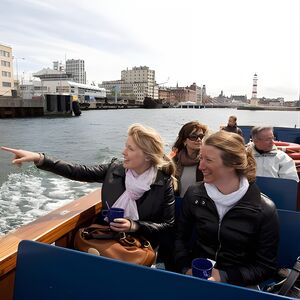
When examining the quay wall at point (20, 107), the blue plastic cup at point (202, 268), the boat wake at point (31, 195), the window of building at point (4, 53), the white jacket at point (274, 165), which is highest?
the window of building at point (4, 53)

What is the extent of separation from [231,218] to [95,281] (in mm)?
863

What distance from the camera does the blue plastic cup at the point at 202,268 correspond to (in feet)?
4.19

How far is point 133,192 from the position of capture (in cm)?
205

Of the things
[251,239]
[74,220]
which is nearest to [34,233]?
[74,220]

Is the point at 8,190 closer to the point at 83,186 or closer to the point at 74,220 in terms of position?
the point at 83,186

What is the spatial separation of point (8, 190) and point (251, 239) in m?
6.28

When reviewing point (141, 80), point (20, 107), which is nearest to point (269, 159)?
point (20, 107)

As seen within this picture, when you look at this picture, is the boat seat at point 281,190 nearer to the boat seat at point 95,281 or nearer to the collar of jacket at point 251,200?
the collar of jacket at point 251,200

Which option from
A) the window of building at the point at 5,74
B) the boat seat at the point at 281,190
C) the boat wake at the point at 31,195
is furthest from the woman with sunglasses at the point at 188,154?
the window of building at the point at 5,74

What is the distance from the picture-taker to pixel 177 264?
6.19 ft

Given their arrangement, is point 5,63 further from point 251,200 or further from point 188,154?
point 251,200


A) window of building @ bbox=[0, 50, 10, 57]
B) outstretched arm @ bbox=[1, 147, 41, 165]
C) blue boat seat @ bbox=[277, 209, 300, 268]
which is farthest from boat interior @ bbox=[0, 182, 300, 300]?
window of building @ bbox=[0, 50, 10, 57]

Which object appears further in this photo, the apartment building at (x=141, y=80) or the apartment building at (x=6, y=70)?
the apartment building at (x=141, y=80)

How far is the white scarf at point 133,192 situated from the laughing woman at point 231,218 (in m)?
0.28
